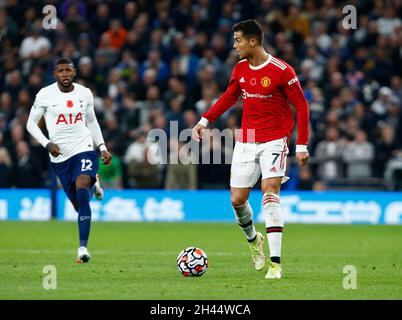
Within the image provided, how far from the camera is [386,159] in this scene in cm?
2266

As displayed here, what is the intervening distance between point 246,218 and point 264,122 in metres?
1.19

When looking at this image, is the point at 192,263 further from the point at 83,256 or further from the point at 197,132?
the point at 83,256

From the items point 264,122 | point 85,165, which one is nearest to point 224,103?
point 264,122

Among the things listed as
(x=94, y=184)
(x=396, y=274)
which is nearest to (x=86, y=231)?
(x=94, y=184)

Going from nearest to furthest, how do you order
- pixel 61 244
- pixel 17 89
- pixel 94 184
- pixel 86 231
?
pixel 86 231 < pixel 94 184 < pixel 61 244 < pixel 17 89

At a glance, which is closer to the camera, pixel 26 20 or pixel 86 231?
pixel 86 231

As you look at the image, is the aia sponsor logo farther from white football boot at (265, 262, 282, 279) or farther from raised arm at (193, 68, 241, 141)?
white football boot at (265, 262, 282, 279)

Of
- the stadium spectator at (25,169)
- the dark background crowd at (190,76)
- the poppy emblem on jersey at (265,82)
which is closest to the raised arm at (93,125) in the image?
the poppy emblem on jersey at (265,82)

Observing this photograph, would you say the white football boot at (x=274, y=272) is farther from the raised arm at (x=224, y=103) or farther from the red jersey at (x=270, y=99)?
the raised arm at (x=224, y=103)

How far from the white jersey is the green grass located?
146 cm

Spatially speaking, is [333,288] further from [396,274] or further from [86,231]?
[86,231]

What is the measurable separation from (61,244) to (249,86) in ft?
18.5

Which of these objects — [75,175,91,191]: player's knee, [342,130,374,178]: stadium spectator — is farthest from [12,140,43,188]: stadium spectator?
[75,175,91,191]: player's knee

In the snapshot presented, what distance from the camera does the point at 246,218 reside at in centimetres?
1183
